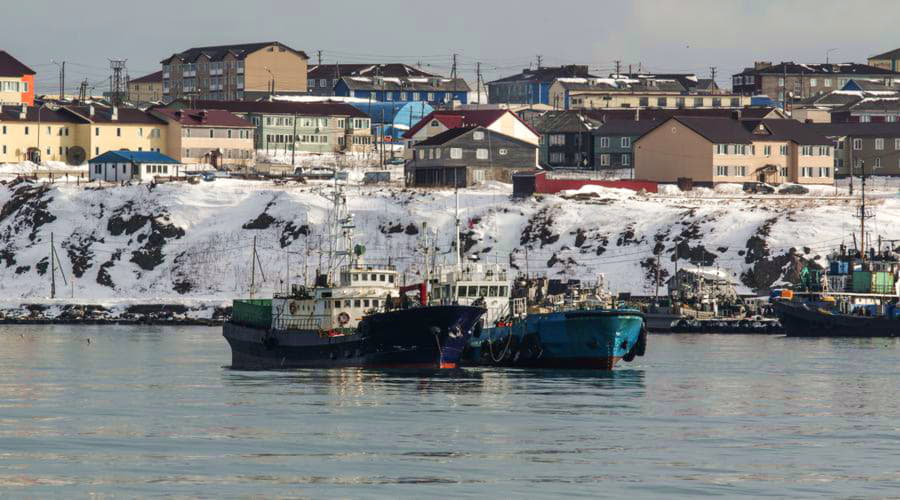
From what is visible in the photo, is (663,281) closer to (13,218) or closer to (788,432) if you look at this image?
(13,218)

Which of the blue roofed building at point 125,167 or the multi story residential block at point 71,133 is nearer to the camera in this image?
the blue roofed building at point 125,167

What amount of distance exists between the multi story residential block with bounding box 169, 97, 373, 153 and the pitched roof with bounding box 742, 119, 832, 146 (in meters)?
49.1

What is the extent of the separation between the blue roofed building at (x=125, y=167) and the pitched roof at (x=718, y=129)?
168 ft

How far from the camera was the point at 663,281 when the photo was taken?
130875 mm

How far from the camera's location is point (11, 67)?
196375mm

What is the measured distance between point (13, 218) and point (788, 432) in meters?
108

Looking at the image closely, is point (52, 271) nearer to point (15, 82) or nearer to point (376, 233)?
point (376, 233)

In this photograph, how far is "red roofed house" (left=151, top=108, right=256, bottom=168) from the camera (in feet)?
586

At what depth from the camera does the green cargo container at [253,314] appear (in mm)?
86662

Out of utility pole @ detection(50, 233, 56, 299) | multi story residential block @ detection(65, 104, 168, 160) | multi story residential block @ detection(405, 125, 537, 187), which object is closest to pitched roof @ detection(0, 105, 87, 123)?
multi story residential block @ detection(65, 104, 168, 160)

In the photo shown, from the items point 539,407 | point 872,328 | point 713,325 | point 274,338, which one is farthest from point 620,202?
point 539,407

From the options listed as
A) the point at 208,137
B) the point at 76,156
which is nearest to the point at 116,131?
the point at 76,156

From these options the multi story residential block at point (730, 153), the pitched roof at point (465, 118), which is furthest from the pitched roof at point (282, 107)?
the multi story residential block at point (730, 153)

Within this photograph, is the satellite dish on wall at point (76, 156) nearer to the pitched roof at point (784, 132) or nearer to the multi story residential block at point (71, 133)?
the multi story residential block at point (71, 133)
